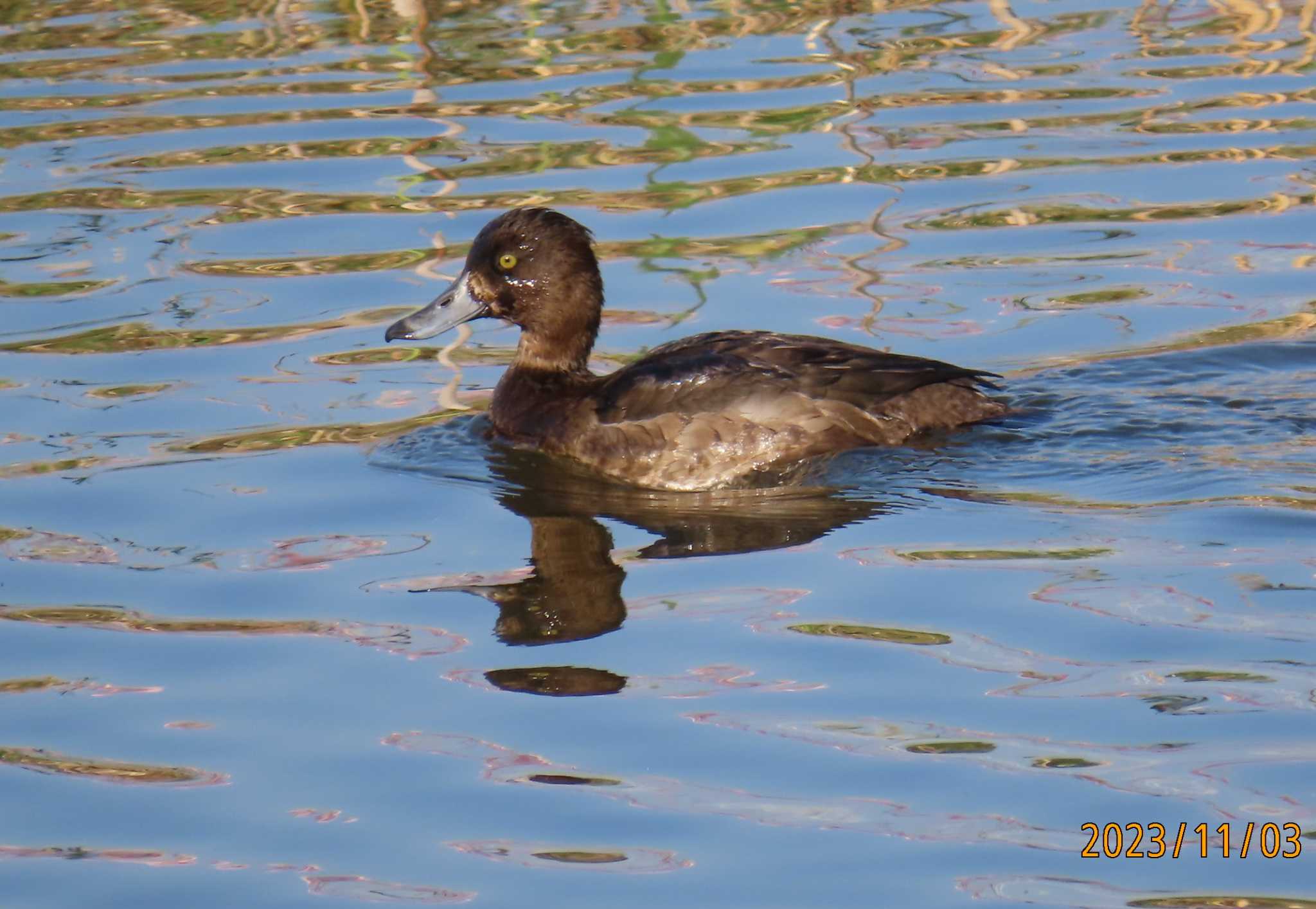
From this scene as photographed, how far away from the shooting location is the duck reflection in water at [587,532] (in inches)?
249

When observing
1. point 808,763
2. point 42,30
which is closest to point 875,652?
point 808,763

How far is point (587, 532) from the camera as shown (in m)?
7.40

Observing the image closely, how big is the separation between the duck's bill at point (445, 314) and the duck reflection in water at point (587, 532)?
46 cm

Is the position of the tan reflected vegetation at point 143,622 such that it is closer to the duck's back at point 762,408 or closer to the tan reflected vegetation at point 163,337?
the duck's back at point 762,408

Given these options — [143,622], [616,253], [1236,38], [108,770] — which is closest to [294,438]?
[143,622]

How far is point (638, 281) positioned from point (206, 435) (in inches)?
103

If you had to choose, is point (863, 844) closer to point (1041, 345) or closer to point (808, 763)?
point (808, 763)

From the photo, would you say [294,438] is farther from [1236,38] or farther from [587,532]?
[1236,38]

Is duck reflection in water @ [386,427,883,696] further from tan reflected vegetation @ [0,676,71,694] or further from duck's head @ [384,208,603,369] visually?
tan reflected vegetation @ [0,676,71,694]

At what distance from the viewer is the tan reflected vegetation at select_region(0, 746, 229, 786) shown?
17.7ft

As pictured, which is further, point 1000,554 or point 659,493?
point 659,493
